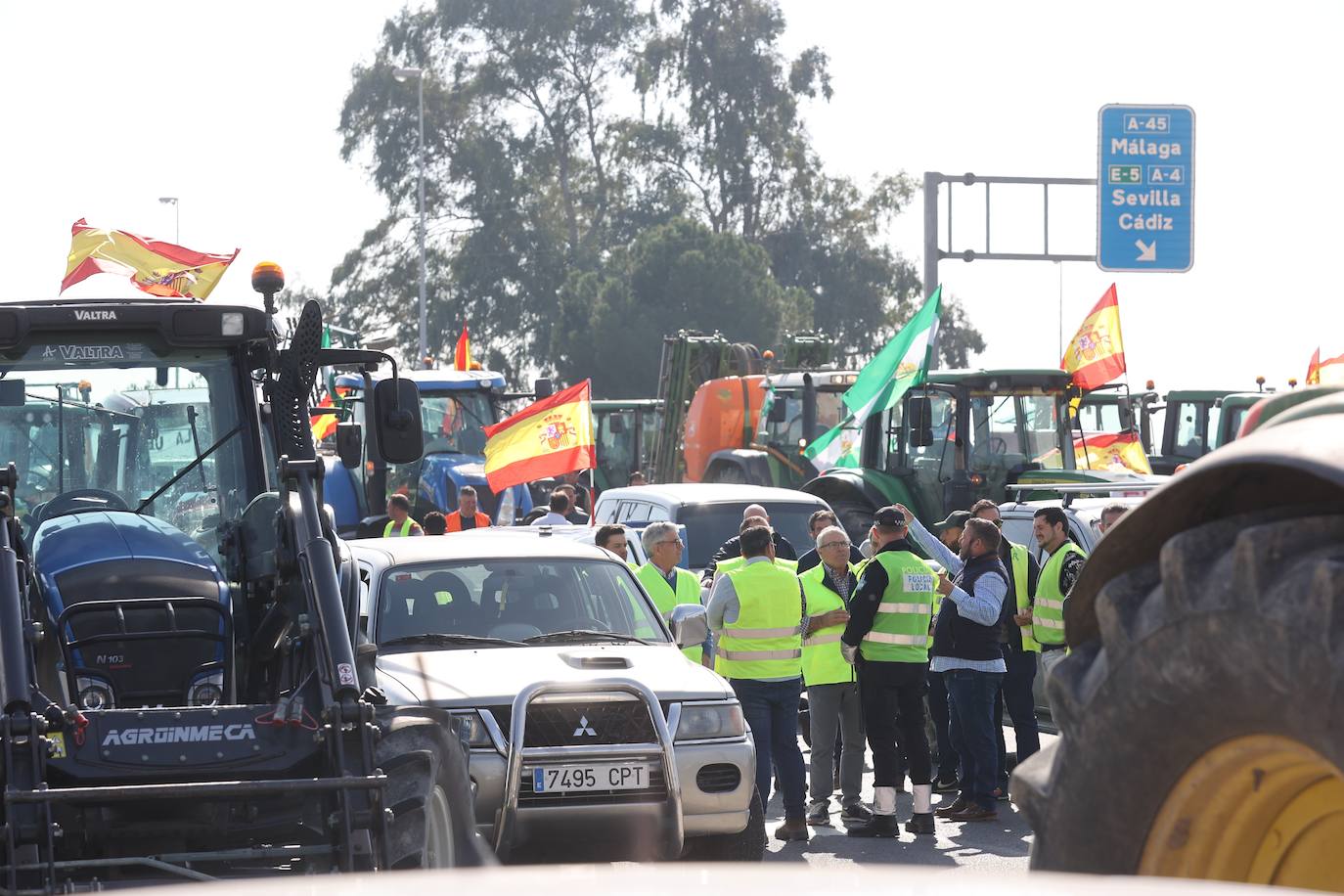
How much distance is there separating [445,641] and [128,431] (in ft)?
8.28

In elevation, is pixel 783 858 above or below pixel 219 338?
below

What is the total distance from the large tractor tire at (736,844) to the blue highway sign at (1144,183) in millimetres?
13572

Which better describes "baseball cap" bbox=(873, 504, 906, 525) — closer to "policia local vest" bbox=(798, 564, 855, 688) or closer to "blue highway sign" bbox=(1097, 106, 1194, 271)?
"policia local vest" bbox=(798, 564, 855, 688)

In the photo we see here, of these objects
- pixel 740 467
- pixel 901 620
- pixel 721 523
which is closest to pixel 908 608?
pixel 901 620

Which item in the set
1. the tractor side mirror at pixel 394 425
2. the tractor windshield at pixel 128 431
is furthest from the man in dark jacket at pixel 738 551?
the tractor windshield at pixel 128 431

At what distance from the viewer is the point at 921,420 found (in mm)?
19797

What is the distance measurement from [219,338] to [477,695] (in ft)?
7.21

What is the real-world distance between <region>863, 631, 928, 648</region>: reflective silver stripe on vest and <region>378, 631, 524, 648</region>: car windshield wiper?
2541 mm

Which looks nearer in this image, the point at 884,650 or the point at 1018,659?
the point at 884,650

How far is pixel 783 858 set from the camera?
33.6 feet

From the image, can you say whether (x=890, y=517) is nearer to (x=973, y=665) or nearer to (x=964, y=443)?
(x=973, y=665)

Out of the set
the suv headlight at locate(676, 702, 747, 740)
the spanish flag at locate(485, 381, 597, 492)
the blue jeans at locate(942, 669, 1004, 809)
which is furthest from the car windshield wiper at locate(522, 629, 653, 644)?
the spanish flag at locate(485, 381, 597, 492)

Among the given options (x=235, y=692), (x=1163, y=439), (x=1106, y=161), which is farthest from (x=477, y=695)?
(x=1163, y=439)

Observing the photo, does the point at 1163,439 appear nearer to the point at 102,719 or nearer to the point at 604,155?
the point at 102,719
